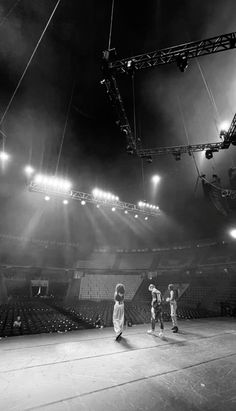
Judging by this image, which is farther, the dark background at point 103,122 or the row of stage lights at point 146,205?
the row of stage lights at point 146,205

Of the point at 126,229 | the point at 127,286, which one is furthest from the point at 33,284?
the point at 126,229

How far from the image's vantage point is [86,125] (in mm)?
12906

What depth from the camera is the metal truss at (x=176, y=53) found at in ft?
22.5

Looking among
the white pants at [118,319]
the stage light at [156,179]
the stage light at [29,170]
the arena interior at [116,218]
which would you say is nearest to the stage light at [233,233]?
the arena interior at [116,218]

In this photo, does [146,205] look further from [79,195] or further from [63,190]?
[63,190]

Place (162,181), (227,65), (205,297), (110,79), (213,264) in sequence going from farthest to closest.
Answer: (213,264), (205,297), (162,181), (227,65), (110,79)

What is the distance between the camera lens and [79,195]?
18.8 m

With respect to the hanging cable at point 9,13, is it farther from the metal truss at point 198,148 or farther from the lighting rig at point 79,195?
the lighting rig at point 79,195

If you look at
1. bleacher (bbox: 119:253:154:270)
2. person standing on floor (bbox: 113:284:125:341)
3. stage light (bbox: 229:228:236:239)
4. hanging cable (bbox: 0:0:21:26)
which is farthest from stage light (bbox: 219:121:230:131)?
bleacher (bbox: 119:253:154:270)

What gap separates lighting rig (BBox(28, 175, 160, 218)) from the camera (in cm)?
1591

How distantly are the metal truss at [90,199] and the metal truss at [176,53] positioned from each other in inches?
413

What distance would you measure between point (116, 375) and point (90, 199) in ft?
49.3

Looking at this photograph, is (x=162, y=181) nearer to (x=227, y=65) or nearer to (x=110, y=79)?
(x=227, y=65)

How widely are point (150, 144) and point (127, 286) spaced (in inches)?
915
